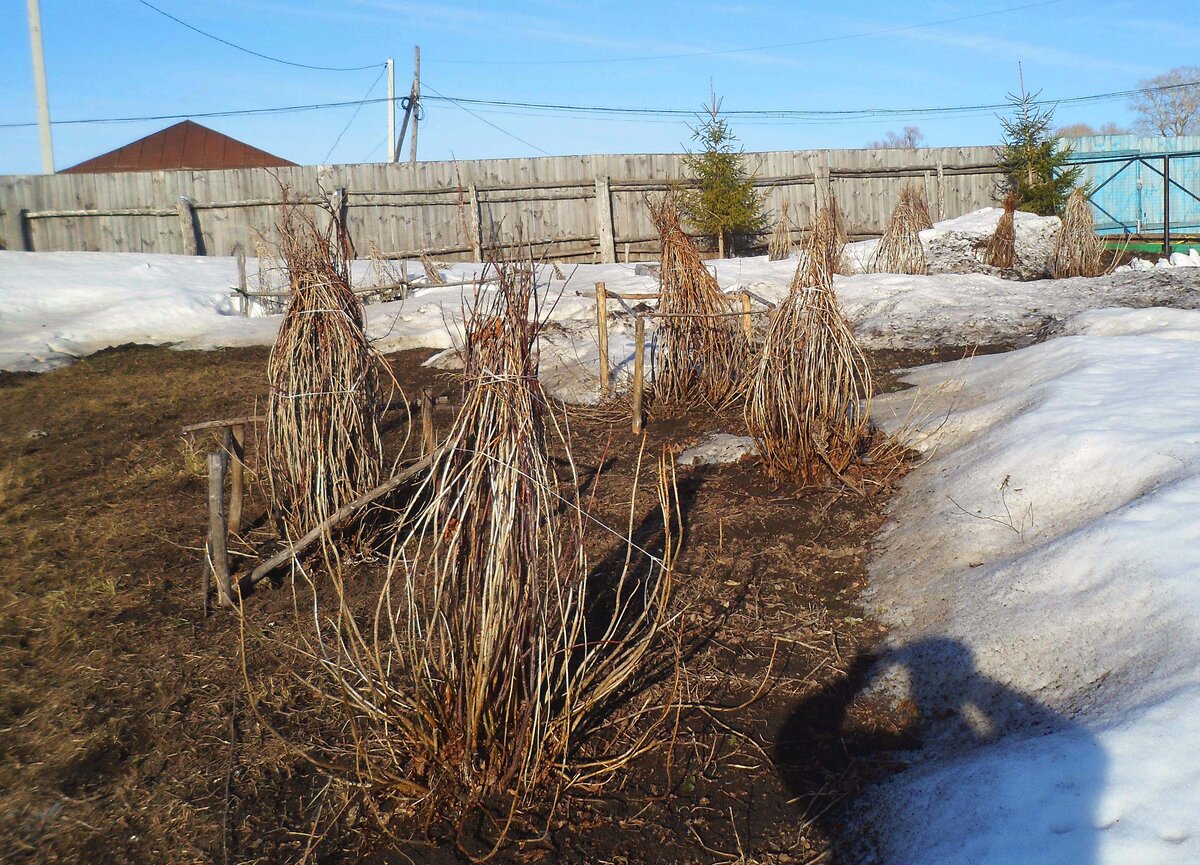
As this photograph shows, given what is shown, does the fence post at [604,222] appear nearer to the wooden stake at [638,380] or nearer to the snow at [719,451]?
the wooden stake at [638,380]

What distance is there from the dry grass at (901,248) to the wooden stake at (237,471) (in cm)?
1030

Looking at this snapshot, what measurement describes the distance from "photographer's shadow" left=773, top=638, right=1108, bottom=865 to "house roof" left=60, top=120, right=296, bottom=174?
22.0 metres

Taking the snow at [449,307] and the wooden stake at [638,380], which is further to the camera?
the snow at [449,307]

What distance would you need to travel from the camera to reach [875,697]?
10.3ft

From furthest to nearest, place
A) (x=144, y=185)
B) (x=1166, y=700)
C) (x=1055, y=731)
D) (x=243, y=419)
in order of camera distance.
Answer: (x=144, y=185)
(x=243, y=419)
(x=1055, y=731)
(x=1166, y=700)

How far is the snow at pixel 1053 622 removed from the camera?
7.22ft

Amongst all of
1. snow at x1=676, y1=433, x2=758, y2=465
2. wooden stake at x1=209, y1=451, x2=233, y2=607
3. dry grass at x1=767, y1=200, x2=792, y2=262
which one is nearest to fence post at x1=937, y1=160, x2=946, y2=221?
dry grass at x1=767, y1=200, x2=792, y2=262

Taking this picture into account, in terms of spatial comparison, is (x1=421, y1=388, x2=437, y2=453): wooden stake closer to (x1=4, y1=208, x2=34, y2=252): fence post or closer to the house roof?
(x1=4, y1=208, x2=34, y2=252): fence post

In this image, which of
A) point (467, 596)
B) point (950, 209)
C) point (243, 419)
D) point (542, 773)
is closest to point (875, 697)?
point (542, 773)

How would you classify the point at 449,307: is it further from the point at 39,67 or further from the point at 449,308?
the point at 39,67

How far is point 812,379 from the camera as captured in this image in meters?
4.93

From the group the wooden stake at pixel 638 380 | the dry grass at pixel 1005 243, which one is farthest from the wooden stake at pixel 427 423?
the dry grass at pixel 1005 243

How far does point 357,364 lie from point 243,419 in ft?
1.89

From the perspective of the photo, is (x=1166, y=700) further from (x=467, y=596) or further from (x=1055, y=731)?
(x=467, y=596)
